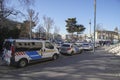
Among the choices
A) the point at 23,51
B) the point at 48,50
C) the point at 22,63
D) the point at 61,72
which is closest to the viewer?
the point at 61,72

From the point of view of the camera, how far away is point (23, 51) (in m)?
15.5

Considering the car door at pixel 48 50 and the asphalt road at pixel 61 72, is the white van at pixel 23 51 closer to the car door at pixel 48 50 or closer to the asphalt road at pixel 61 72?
the car door at pixel 48 50

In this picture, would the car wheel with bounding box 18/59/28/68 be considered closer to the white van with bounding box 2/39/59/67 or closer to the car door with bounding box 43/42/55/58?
the white van with bounding box 2/39/59/67

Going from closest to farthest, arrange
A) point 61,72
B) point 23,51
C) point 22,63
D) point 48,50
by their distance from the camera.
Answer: point 61,72 → point 22,63 → point 23,51 → point 48,50

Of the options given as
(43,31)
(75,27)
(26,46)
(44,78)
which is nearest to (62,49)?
(26,46)

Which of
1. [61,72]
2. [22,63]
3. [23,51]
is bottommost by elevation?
[61,72]

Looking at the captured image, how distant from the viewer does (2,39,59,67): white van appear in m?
14.8

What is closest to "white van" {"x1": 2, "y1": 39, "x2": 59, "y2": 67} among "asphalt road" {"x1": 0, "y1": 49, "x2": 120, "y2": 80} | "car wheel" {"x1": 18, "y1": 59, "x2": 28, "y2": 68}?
"car wheel" {"x1": 18, "y1": 59, "x2": 28, "y2": 68}

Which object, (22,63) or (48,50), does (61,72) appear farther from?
(48,50)

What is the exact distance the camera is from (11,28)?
29.8 meters

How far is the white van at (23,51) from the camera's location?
14.8 m

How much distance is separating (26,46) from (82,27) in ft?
246

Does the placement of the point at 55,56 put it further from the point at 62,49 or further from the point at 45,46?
the point at 62,49

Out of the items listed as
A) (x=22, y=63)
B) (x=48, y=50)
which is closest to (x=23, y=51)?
(x=22, y=63)
